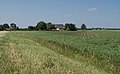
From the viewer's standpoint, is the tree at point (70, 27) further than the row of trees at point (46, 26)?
No

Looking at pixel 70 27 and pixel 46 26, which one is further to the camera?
pixel 46 26

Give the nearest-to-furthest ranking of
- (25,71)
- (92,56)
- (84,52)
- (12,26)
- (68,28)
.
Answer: (25,71) → (92,56) → (84,52) → (68,28) → (12,26)

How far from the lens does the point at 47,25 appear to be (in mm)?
143375

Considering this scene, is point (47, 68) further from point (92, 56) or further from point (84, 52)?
point (84, 52)

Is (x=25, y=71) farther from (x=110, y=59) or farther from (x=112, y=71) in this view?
Answer: (x=110, y=59)

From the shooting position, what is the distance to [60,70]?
11133mm

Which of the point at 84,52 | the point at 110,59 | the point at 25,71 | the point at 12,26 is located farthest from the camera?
the point at 12,26

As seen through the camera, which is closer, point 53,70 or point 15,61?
point 53,70

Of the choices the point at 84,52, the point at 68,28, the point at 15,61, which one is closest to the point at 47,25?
the point at 68,28

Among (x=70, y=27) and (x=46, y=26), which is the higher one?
(x=46, y=26)

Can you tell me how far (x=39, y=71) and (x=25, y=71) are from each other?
1.75ft

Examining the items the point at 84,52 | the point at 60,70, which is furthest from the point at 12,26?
the point at 60,70

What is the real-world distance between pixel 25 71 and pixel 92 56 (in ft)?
29.3

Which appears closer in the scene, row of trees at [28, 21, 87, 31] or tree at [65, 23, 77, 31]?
tree at [65, 23, 77, 31]
